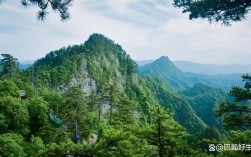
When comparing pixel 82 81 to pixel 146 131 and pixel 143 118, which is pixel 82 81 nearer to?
pixel 143 118

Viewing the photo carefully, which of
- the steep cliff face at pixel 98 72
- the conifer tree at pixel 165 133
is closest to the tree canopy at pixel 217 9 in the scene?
the conifer tree at pixel 165 133

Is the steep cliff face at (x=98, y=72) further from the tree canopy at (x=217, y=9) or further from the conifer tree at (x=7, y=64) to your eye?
the tree canopy at (x=217, y=9)

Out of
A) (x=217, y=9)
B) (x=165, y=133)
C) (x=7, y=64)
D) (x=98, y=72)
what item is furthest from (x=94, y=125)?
(x=98, y=72)

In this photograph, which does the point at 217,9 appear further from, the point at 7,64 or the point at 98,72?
the point at 98,72

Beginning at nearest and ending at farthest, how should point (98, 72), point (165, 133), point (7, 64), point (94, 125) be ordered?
point (165, 133), point (94, 125), point (7, 64), point (98, 72)

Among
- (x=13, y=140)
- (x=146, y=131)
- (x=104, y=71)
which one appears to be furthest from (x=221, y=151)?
(x=104, y=71)

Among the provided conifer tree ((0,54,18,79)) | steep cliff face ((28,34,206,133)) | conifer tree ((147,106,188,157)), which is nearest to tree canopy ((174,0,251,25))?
conifer tree ((147,106,188,157))
